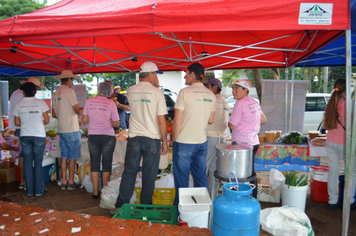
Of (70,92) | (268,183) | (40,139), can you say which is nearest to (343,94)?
(268,183)

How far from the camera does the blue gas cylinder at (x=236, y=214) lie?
2172mm

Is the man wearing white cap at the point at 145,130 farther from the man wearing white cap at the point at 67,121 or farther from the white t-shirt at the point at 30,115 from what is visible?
the white t-shirt at the point at 30,115

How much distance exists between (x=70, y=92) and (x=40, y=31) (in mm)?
1765

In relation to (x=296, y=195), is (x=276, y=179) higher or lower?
higher

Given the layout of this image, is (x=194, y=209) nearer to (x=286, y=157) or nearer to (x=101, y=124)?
(x=101, y=124)

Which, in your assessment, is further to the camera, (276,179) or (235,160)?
(276,179)

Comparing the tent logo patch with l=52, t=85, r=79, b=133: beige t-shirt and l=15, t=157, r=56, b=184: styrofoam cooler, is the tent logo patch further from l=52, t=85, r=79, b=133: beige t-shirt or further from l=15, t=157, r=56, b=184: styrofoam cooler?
l=15, t=157, r=56, b=184: styrofoam cooler

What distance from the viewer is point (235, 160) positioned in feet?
8.22

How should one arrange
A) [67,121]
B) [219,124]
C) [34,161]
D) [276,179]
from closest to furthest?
[276,179] < [219,124] < [34,161] < [67,121]

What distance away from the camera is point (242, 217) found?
2168 mm

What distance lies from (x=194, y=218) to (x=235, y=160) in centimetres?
68

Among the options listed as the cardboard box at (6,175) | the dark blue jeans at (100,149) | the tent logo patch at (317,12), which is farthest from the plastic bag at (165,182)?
the cardboard box at (6,175)

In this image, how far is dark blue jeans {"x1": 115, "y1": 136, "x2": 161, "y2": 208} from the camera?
3198 millimetres

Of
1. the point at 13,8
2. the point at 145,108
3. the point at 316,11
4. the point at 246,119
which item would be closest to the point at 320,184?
the point at 246,119
